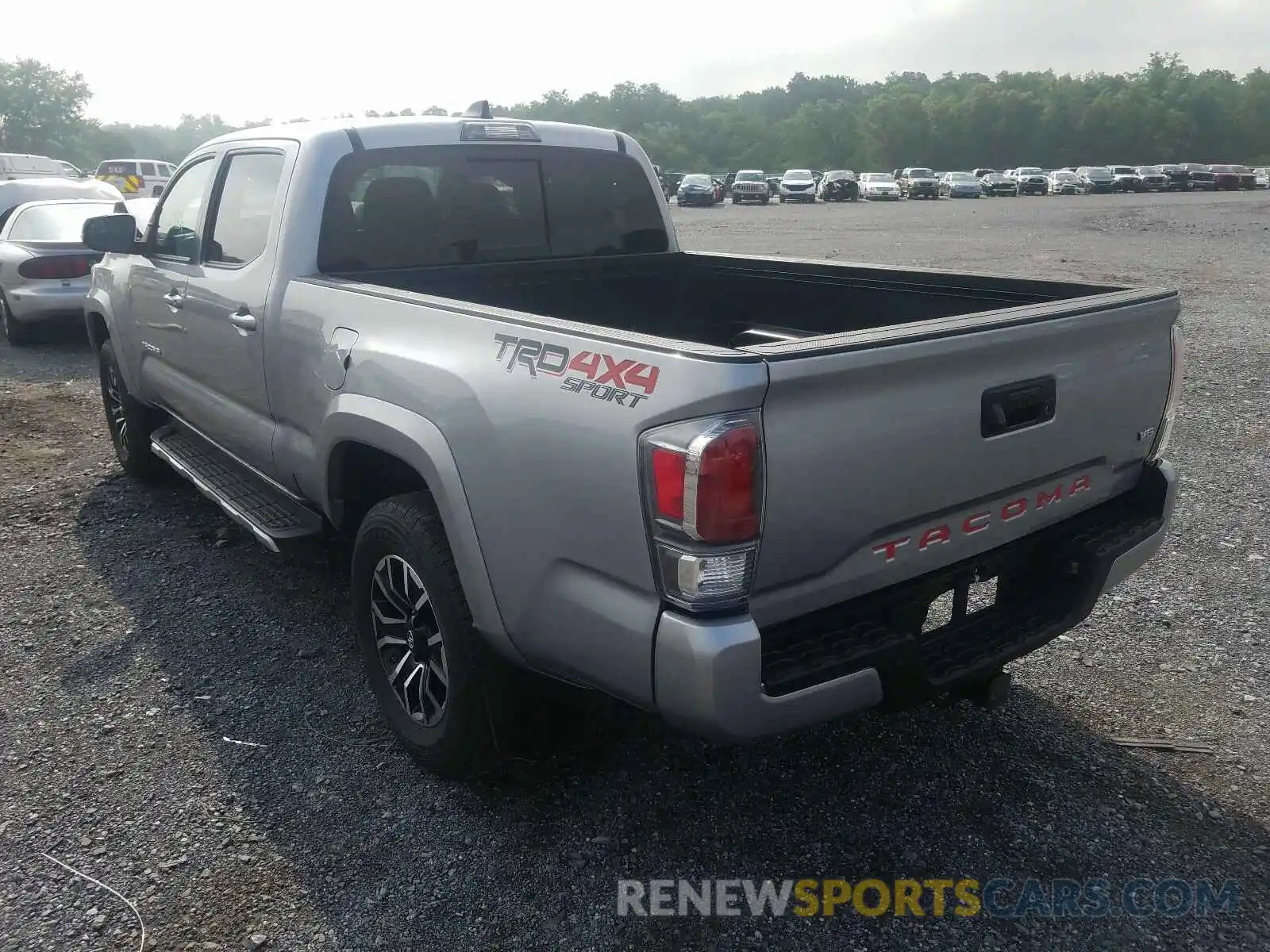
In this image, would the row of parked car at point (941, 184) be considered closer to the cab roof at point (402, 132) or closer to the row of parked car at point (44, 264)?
the row of parked car at point (44, 264)

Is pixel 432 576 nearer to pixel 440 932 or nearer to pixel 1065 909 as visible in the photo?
pixel 440 932

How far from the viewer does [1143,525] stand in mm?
3061

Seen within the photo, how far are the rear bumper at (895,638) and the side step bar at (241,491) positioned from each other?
82.5 inches

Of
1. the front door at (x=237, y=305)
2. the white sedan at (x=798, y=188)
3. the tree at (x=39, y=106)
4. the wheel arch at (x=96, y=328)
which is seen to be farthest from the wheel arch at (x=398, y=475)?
the tree at (x=39, y=106)

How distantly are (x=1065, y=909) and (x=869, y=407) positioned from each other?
1.44 m

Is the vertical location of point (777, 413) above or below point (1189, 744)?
above

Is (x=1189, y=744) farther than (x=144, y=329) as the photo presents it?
No

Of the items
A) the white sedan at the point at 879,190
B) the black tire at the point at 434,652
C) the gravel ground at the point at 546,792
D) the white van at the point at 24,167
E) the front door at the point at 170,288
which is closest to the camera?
the gravel ground at the point at 546,792

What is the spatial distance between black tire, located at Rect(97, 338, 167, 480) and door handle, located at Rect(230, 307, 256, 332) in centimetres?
206

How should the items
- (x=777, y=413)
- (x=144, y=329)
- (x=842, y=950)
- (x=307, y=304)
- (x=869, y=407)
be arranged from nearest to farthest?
1. (x=777, y=413)
2. (x=869, y=407)
3. (x=842, y=950)
4. (x=307, y=304)
5. (x=144, y=329)

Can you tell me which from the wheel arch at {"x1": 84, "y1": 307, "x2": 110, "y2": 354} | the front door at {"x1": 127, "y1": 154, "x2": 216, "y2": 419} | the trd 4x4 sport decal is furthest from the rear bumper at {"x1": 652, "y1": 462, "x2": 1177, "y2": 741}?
the wheel arch at {"x1": 84, "y1": 307, "x2": 110, "y2": 354}

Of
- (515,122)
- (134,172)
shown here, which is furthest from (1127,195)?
(515,122)

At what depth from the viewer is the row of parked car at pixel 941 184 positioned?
46.2 metres

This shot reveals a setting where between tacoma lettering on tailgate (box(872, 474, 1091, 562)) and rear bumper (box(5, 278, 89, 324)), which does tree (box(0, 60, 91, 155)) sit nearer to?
rear bumper (box(5, 278, 89, 324))
